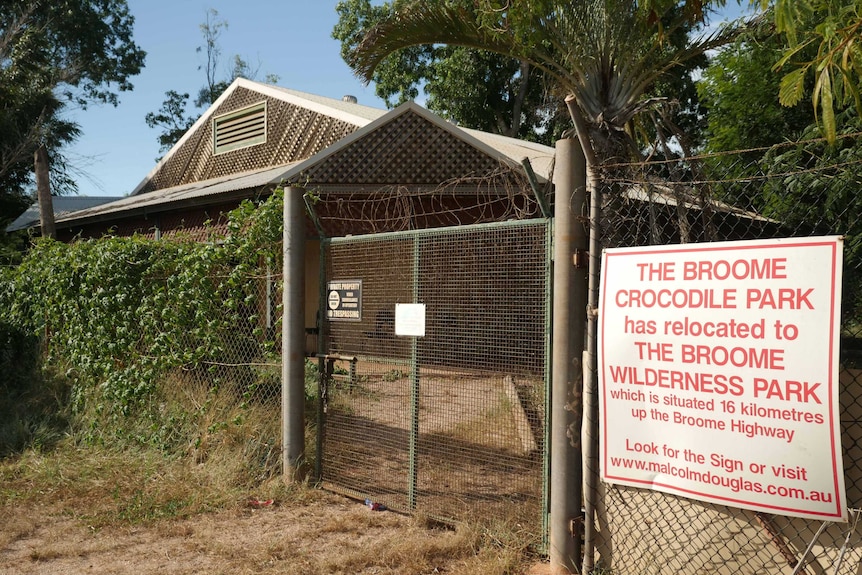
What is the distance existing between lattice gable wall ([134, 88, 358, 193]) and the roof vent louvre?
148 millimetres

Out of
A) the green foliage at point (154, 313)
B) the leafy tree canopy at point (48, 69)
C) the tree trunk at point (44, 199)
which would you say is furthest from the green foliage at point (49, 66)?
the green foliage at point (154, 313)

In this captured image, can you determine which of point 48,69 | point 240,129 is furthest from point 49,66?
point 240,129

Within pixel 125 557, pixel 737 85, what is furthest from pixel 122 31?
pixel 125 557

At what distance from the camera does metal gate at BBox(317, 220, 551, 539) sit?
5016mm

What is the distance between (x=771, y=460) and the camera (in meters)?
3.50

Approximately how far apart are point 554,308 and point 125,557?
10.2ft

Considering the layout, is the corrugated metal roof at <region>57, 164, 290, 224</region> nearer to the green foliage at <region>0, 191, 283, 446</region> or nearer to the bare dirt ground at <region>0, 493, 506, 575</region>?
the green foliage at <region>0, 191, 283, 446</region>

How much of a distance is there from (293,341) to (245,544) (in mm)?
1678

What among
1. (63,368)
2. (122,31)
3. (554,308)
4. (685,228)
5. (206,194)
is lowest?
(63,368)

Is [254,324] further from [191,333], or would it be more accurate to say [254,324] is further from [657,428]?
[657,428]

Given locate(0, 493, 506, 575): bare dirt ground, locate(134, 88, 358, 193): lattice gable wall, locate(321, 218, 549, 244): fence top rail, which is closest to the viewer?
locate(321, 218, 549, 244): fence top rail

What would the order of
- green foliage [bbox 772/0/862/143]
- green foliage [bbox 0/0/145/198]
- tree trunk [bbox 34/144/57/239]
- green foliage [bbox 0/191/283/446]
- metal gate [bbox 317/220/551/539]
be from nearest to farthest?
green foliage [bbox 772/0/862/143], metal gate [bbox 317/220/551/539], green foliage [bbox 0/191/283/446], tree trunk [bbox 34/144/57/239], green foliage [bbox 0/0/145/198]

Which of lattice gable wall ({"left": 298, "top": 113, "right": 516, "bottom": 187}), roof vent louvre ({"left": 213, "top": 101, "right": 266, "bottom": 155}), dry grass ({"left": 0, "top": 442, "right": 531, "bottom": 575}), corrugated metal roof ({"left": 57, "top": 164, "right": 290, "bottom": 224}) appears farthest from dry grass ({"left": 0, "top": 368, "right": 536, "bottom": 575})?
roof vent louvre ({"left": 213, "top": 101, "right": 266, "bottom": 155})

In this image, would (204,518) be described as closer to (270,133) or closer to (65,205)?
(270,133)
